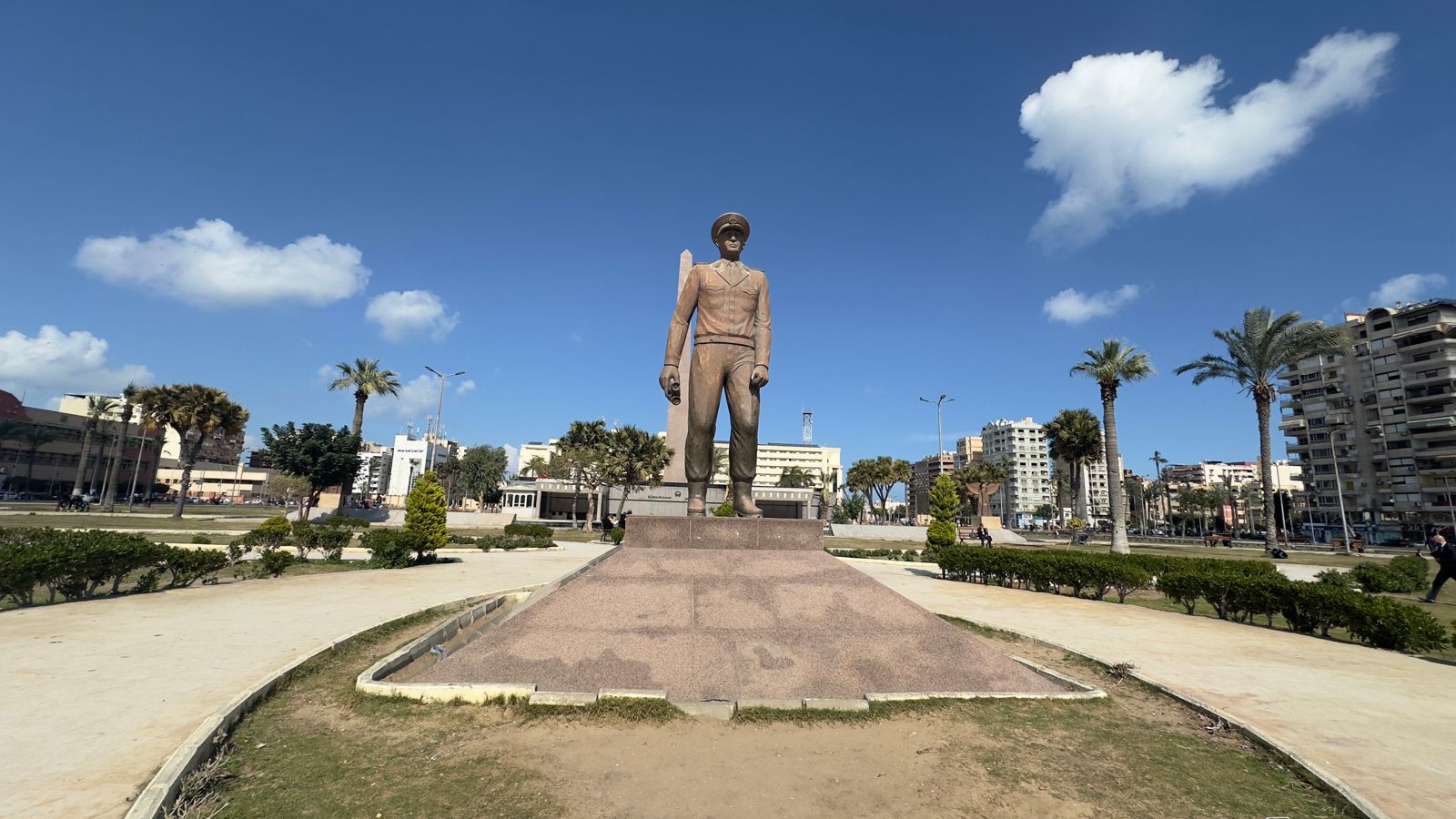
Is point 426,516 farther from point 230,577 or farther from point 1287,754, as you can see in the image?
point 1287,754

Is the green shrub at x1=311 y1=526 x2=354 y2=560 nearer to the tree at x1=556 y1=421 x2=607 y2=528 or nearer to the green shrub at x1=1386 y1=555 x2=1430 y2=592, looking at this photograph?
the tree at x1=556 y1=421 x2=607 y2=528

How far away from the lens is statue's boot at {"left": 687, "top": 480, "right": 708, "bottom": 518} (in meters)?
9.11

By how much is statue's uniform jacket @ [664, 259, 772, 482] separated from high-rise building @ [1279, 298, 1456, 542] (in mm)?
67636

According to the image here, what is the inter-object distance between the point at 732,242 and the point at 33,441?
100m

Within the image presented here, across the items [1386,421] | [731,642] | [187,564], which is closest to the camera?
[731,642]

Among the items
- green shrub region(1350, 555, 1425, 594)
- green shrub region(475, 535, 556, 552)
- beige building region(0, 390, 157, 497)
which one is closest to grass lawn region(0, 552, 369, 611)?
green shrub region(475, 535, 556, 552)

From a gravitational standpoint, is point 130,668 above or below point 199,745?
below

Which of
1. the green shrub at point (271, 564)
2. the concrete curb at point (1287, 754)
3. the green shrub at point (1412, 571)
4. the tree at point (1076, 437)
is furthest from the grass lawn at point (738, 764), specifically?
the tree at point (1076, 437)

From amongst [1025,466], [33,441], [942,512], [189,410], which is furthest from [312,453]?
[1025,466]

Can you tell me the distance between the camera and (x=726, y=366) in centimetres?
942

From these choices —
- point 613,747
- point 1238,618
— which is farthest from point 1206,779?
point 1238,618

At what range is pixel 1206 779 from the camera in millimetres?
4719

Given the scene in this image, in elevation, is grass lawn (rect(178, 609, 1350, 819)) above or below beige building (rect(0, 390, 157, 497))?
below

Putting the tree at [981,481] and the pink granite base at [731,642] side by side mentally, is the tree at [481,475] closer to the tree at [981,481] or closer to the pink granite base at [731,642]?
the tree at [981,481]
